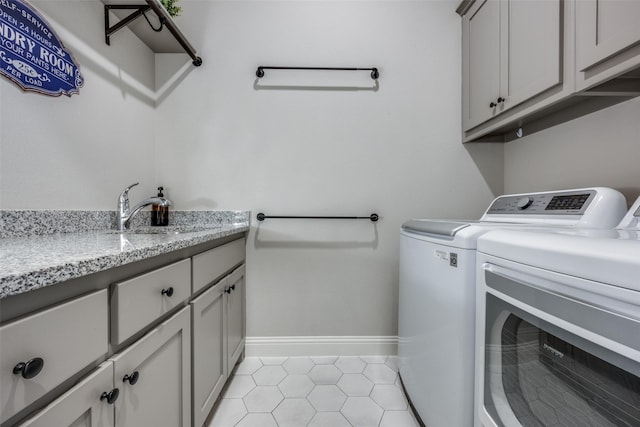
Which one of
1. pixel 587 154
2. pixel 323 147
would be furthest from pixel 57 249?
pixel 587 154

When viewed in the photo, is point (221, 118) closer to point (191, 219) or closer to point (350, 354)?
point (191, 219)

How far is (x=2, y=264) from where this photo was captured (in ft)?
1.55

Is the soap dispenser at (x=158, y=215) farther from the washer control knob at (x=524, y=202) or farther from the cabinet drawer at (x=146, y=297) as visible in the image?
the washer control knob at (x=524, y=202)

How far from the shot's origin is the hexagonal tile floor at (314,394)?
1231 millimetres

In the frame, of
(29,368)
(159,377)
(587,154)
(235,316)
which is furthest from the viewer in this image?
(235,316)

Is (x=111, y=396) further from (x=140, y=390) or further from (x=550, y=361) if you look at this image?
(x=550, y=361)

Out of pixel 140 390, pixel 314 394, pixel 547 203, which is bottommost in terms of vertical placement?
pixel 314 394

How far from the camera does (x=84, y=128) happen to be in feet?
4.03

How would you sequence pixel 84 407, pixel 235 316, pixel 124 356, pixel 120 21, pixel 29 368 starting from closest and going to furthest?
1. pixel 29 368
2. pixel 84 407
3. pixel 124 356
4. pixel 120 21
5. pixel 235 316

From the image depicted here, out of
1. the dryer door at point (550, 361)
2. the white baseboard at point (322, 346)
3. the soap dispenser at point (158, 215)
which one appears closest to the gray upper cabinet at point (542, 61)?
the dryer door at point (550, 361)

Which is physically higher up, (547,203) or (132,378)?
(547,203)

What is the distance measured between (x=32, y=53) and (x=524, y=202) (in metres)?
2.10

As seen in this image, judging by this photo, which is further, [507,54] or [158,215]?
[158,215]

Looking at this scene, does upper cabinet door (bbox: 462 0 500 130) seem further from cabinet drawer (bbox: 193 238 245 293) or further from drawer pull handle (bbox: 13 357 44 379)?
drawer pull handle (bbox: 13 357 44 379)
